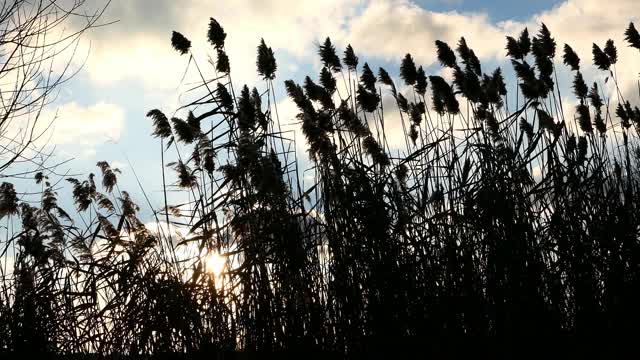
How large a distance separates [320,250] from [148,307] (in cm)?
105

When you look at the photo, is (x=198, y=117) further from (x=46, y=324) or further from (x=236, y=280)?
(x=46, y=324)

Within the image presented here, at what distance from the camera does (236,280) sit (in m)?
3.89

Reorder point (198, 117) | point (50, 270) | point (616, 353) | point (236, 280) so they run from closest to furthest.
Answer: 1. point (616, 353)
2. point (236, 280)
3. point (198, 117)
4. point (50, 270)

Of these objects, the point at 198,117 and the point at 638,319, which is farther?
the point at 198,117

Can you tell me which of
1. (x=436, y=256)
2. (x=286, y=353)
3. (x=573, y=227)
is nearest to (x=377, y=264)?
(x=436, y=256)

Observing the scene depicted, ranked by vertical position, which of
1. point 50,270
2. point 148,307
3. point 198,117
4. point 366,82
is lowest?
point 148,307

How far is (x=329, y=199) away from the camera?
403 cm

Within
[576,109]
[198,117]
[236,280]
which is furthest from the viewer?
[576,109]

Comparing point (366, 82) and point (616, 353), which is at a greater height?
point (366, 82)

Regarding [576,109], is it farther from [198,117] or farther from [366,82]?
[198,117]

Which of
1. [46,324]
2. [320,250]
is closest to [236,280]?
[320,250]

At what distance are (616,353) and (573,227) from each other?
76 centimetres

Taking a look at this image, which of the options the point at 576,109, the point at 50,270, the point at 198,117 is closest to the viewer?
the point at 198,117

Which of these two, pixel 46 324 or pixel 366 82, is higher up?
pixel 366 82
